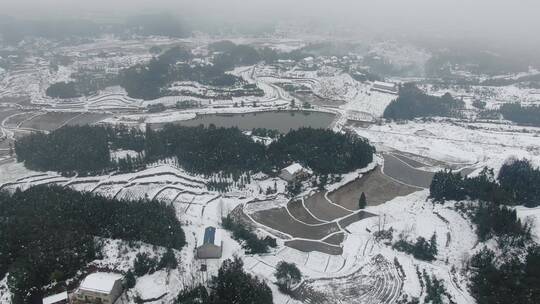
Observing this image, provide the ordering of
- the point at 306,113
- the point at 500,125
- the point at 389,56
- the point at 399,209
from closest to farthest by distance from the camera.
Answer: the point at 399,209, the point at 500,125, the point at 306,113, the point at 389,56

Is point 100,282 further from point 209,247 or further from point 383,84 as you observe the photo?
point 383,84

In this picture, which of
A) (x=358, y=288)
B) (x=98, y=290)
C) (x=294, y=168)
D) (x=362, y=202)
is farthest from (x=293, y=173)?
(x=98, y=290)

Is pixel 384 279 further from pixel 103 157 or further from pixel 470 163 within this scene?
pixel 103 157

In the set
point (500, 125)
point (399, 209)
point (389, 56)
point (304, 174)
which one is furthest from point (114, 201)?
point (389, 56)

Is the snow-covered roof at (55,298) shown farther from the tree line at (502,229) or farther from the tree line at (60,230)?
the tree line at (502,229)

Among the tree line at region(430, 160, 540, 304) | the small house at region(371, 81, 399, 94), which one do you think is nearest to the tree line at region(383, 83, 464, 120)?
the small house at region(371, 81, 399, 94)

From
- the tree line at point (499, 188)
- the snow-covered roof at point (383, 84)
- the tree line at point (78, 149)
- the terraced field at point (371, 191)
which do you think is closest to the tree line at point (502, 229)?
the tree line at point (499, 188)

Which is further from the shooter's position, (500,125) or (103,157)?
(500,125)
